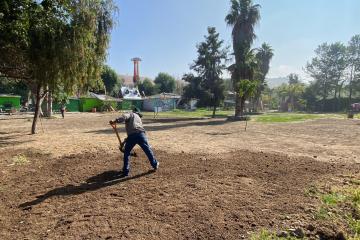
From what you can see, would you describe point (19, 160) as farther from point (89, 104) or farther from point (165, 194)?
point (89, 104)

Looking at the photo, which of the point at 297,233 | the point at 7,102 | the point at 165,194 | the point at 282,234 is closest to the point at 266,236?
the point at 282,234

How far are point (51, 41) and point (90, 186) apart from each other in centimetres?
851

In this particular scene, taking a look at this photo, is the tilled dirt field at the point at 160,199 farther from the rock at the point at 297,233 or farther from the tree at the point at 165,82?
the tree at the point at 165,82

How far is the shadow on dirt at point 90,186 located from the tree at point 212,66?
112 ft

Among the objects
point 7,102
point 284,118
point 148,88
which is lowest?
point 284,118

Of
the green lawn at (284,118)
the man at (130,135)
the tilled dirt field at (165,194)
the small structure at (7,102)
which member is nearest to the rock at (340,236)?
the tilled dirt field at (165,194)

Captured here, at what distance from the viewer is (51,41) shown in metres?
13.3

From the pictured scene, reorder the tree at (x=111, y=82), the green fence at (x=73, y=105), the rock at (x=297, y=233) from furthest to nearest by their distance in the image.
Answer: the tree at (x=111, y=82), the green fence at (x=73, y=105), the rock at (x=297, y=233)

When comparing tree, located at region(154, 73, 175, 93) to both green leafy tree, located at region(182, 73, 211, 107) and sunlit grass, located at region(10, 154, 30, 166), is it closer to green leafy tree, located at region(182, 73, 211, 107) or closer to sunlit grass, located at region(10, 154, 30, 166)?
green leafy tree, located at region(182, 73, 211, 107)

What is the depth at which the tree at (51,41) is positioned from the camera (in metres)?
11.9

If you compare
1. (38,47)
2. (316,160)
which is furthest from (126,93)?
(316,160)

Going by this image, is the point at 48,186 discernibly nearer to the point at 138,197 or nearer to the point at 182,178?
the point at 138,197

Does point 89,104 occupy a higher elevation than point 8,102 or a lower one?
lower

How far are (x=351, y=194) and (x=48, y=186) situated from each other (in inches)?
249
